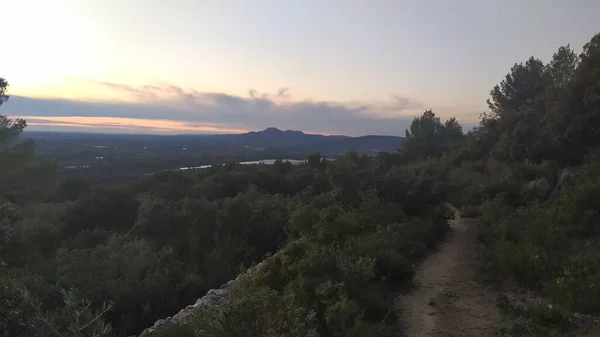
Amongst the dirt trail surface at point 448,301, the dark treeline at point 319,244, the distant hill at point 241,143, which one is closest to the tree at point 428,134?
the dark treeline at point 319,244

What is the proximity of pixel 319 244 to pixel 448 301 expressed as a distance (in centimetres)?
281

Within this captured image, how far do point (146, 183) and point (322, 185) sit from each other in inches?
503

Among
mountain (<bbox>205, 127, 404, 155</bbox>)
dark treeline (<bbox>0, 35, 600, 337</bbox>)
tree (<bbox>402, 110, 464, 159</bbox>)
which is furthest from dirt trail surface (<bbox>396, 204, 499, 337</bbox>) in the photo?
mountain (<bbox>205, 127, 404, 155</bbox>)

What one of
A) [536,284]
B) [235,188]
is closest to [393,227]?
[536,284]

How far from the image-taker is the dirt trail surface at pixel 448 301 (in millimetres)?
5953

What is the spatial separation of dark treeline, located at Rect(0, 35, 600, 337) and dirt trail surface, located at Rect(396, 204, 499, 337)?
0.96ft

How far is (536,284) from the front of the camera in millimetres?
7039

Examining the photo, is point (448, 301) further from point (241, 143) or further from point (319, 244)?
point (241, 143)

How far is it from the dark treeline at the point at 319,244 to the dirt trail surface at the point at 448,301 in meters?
0.29

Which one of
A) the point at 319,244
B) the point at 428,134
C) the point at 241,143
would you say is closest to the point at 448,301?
the point at 319,244

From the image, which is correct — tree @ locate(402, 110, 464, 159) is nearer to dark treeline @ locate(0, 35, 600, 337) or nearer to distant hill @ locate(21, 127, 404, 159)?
dark treeline @ locate(0, 35, 600, 337)

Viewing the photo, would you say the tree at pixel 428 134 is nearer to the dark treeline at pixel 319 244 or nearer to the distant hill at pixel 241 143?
the dark treeline at pixel 319 244

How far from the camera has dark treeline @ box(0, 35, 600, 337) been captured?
230 inches

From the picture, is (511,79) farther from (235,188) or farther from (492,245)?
(492,245)
